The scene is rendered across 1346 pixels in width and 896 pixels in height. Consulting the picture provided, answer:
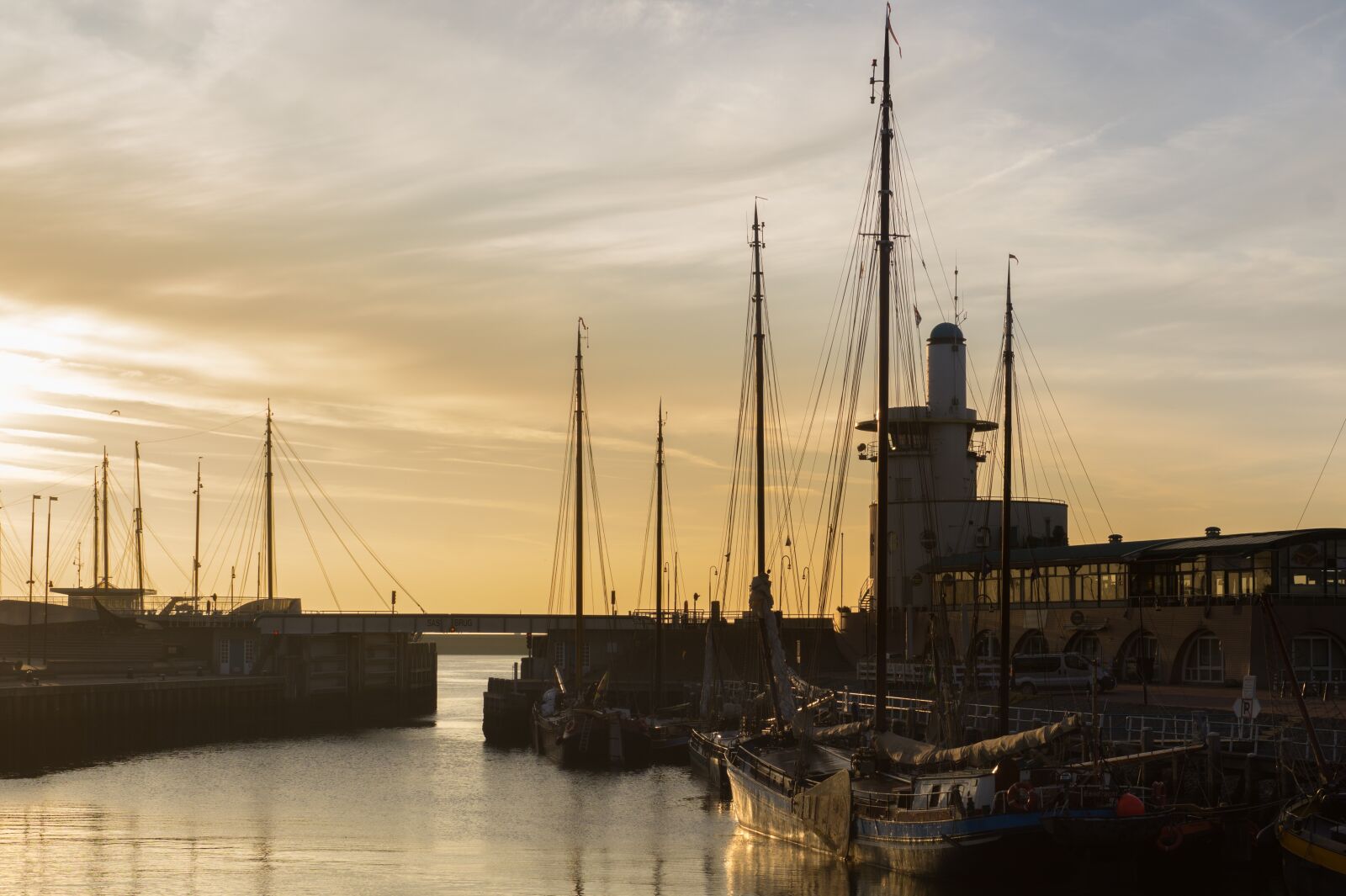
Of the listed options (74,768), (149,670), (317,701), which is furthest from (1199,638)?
(149,670)

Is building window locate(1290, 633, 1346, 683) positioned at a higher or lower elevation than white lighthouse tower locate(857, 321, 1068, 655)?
lower

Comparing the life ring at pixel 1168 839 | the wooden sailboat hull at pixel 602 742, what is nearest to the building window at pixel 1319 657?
the life ring at pixel 1168 839

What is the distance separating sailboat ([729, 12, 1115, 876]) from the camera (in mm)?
42406

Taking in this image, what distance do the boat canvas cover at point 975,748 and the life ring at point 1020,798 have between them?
5.12 ft

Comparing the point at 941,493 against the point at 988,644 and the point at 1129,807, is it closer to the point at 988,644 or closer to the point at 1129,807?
the point at 988,644

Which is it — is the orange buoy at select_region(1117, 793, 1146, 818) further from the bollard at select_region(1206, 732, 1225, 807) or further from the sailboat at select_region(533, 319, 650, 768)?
the sailboat at select_region(533, 319, 650, 768)

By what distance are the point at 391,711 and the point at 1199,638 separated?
82583 millimetres

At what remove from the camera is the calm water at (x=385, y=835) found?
158ft

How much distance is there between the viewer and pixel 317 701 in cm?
13150

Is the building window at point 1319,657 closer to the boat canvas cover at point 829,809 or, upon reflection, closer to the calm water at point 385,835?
the calm water at point 385,835

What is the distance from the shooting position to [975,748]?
45594mm

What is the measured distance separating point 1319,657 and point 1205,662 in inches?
241

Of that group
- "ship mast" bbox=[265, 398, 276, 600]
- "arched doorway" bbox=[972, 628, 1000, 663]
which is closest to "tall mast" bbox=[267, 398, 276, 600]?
"ship mast" bbox=[265, 398, 276, 600]

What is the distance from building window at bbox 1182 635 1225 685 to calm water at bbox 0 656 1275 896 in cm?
2656
